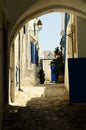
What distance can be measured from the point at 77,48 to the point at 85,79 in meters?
1.60

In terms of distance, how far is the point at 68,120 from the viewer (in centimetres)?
749

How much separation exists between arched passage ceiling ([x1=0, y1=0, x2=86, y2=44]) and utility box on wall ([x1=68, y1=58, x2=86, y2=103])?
1.58m

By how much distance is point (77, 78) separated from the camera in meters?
10.3

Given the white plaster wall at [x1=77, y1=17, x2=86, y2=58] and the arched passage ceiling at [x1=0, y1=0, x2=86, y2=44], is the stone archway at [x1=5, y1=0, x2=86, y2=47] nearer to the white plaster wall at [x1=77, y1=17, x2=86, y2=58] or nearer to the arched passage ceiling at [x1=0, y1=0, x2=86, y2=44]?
the arched passage ceiling at [x1=0, y1=0, x2=86, y2=44]

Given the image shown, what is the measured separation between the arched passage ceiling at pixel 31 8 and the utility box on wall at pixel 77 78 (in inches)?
62.2

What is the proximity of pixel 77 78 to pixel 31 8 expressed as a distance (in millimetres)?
2321

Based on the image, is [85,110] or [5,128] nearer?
[5,128]

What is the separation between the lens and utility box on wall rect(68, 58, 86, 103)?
10.2 meters

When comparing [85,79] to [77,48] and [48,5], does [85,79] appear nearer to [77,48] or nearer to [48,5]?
[77,48]

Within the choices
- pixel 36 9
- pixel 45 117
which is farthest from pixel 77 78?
pixel 45 117

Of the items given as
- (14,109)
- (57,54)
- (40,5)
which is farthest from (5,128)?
(57,54)

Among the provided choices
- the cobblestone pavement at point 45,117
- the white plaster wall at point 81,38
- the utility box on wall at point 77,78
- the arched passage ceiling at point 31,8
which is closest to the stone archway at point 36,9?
the arched passage ceiling at point 31,8

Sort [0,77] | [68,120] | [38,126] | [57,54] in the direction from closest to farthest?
[0,77]
[38,126]
[68,120]
[57,54]

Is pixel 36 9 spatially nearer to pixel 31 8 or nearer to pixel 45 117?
pixel 31 8
